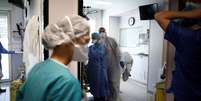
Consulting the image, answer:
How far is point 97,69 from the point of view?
313 centimetres

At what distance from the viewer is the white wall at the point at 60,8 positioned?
182cm

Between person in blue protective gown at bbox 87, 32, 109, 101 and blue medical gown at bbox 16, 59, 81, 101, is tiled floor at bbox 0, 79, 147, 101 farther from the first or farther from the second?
blue medical gown at bbox 16, 59, 81, 101

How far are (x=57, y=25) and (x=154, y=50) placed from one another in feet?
12.6

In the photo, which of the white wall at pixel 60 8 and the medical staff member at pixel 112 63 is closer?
the white wall at pixel 60 8

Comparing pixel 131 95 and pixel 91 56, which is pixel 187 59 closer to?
pixel 91 56

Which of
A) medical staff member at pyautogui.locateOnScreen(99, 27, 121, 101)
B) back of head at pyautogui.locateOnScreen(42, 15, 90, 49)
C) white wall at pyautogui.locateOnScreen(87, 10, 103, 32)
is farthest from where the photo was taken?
white wall at pyautogui.locateOnScreen(87, 10, 103, 32)

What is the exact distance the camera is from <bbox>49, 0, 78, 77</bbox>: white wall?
5.97 ft

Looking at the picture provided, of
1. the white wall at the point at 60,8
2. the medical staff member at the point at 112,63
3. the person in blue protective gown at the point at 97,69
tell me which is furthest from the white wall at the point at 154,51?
the white wall at the point at 60,8

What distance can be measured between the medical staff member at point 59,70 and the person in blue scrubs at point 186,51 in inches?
22.2

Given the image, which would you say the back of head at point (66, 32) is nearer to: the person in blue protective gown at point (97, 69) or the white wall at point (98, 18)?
the person in blue protective gown at point (97, 69)

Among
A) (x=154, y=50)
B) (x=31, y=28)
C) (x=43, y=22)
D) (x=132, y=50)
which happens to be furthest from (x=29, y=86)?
(x=132, y=50)

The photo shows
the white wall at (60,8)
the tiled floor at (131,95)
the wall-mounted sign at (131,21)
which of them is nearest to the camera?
the white wall at (60,8)

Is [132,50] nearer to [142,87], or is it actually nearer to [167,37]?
[142,87]

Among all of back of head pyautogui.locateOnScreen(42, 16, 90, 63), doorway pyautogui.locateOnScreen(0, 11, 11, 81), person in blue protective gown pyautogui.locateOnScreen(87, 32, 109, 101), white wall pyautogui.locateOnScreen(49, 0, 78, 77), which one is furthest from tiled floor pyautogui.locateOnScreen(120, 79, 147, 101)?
back of head pyautogui.locateOnScreen(42, 16, 90, 63)
